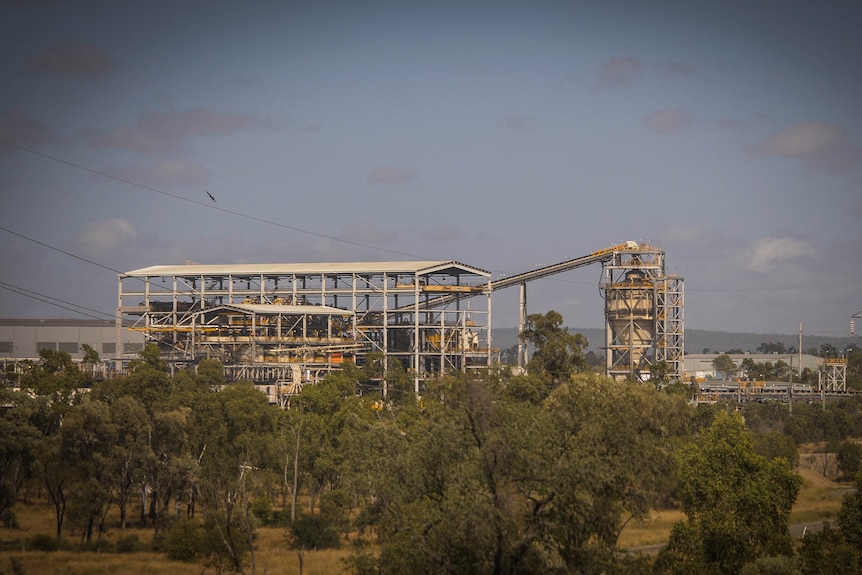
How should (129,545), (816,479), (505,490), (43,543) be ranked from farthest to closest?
(816,479) → (129,545) → (43,543) → (505,490)

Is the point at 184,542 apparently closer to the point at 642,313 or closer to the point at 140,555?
the point at 140,555

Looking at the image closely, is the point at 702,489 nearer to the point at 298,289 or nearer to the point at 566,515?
the point at 566,515

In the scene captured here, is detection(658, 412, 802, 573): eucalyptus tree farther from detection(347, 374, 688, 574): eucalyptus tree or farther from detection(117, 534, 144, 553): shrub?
detection(117, 534, 144, 553): shrub

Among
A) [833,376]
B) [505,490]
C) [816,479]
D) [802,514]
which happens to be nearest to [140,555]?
[505,490]

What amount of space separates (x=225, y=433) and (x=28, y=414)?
11.1 metres

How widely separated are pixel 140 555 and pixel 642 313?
209 feet

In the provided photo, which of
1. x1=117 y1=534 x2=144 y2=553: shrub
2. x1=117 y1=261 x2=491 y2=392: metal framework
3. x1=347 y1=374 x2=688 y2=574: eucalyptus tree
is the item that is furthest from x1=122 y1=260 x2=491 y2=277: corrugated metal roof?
x1=347 y1=374 x2=688 y2=574: eucalyptus tree

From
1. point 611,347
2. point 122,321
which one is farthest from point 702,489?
point 122,321

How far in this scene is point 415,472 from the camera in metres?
35.1

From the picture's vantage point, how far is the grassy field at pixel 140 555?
45.7 m

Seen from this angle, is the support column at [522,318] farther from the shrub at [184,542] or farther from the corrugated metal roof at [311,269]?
the shrub at [184,542]

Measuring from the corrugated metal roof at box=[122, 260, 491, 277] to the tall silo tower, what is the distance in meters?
12.7

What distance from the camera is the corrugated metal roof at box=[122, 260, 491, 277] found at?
100438mm

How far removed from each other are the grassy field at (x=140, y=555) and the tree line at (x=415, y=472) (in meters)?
1.02
